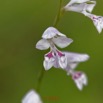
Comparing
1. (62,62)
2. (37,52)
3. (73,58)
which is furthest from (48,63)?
(37,52)

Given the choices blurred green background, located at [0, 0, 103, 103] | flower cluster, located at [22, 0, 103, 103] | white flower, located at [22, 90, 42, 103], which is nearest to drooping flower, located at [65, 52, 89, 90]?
flower cluster, located at [22, 0, 103, 103]

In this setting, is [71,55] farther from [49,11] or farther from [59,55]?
[49,11]

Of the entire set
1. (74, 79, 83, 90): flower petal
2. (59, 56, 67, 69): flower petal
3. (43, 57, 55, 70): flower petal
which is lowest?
(74, 79, 83, 90): flower petal

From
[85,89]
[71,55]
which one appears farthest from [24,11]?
[71,55]

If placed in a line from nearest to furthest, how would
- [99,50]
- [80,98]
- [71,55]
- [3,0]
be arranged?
1. [71,55]
2. [80,98]
3. [99,50]
4. [3,0]

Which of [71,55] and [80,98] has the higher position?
[71,55]

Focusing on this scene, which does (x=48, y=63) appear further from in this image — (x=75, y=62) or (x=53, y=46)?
(x=75, y=62)

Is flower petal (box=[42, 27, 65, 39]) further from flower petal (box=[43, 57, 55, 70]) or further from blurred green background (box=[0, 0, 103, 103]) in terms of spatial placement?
blurred green background (box=[0, 0, 103, 103])
